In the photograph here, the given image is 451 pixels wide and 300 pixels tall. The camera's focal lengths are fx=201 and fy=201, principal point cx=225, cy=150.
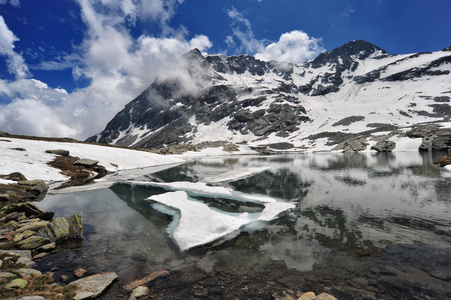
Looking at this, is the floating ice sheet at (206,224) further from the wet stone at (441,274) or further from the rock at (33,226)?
the wet stone at (441,274)

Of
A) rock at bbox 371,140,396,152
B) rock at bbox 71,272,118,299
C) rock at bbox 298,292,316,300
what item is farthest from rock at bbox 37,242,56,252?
rock at bbox 371,140,396,152

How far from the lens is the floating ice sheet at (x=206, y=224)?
11684mm

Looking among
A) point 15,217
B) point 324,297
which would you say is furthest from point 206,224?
point 15,217

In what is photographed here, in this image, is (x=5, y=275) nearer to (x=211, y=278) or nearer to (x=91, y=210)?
(x=211, y=278)

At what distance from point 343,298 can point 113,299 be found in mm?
7866

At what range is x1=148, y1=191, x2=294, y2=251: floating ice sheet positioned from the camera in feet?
38.3

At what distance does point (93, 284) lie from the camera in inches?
294


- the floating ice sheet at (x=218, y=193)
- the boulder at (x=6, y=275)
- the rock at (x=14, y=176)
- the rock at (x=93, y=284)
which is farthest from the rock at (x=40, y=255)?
the rock at (x=14, y=176)

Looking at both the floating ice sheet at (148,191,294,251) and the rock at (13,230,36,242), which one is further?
the floating ice sheet at (148,191,294,251)

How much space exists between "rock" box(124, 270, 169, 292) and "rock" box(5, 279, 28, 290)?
10.5ft

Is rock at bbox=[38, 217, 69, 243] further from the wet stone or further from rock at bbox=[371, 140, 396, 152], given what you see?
rock at bbox=[371, 140, 396, 152]

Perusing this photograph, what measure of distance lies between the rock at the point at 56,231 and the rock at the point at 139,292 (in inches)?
291

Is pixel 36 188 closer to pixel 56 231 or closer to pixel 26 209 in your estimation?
pixel 26 209

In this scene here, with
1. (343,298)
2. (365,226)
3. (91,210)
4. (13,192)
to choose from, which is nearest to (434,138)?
(365,226)
